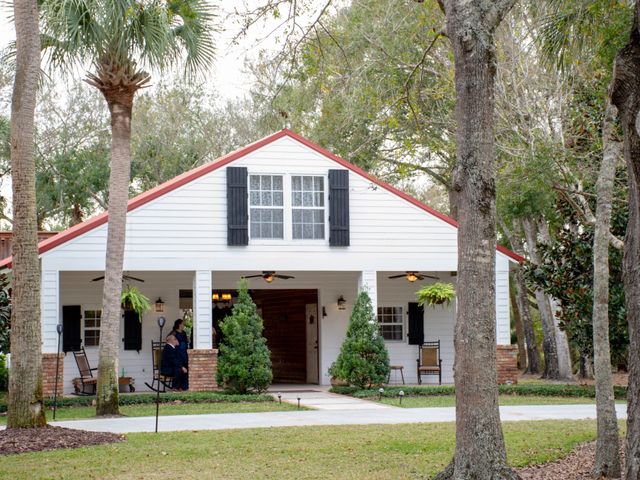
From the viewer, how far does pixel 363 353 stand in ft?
66.3

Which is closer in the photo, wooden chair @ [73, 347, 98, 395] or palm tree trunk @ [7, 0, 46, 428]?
palm tree trunk @ [7, 0, 46, 428]

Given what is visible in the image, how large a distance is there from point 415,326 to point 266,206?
18.0 ft

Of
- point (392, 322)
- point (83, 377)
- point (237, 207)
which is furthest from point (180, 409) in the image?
point (392, 322)

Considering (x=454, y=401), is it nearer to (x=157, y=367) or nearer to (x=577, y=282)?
(x=577, y=282)

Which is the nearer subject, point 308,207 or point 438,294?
point 438,294

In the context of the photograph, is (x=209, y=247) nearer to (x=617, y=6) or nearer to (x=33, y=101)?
(x=33, y=101)

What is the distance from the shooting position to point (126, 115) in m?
15.7

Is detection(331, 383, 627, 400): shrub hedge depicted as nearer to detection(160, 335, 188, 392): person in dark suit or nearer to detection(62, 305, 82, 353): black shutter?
detection(160, 335, 188, 392): person in dark suit

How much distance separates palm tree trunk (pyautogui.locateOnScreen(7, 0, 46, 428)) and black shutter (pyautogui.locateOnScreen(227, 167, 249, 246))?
7692mm

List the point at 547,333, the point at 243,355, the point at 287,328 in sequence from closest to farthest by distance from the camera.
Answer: the point at 243,355 < the point at 287,328 < the point at 547,333

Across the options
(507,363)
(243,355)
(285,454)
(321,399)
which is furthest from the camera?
(507,363)

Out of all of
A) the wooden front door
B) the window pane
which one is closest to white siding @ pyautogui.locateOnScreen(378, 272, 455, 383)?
the wooden front door

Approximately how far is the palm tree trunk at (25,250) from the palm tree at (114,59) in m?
2.06

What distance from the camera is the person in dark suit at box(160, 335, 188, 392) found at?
67.9ft
